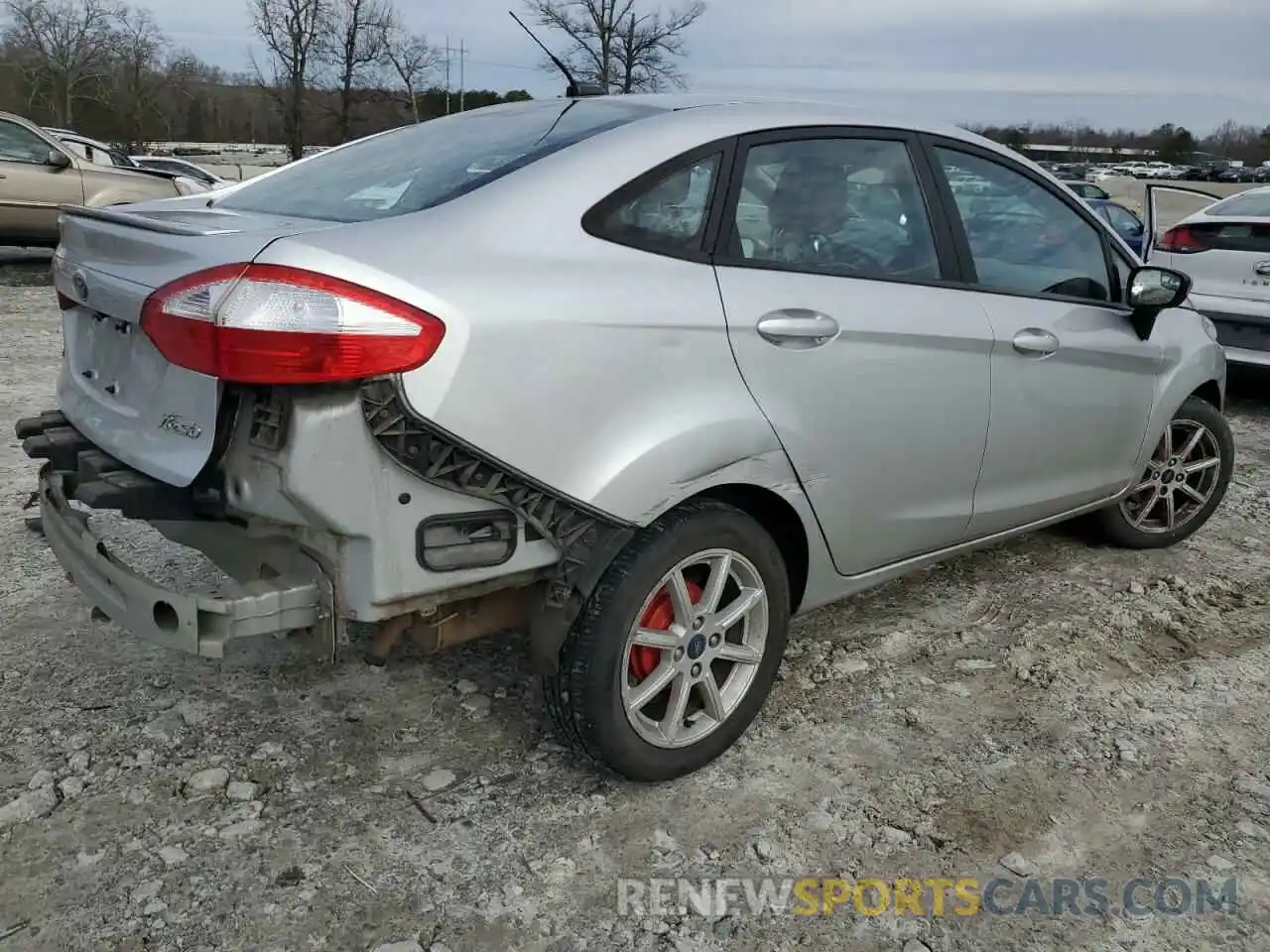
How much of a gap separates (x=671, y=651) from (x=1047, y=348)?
1.71 meters

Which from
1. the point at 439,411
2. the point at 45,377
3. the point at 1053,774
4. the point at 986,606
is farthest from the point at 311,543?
the point at 45,377

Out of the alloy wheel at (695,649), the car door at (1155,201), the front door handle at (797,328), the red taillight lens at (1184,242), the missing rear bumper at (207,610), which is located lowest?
the alloy wheel at (695,649)

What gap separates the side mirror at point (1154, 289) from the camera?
385 centimetres

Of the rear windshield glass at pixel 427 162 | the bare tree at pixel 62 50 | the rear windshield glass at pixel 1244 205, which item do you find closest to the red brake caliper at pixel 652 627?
the rear windshield glass at pixel 427 162

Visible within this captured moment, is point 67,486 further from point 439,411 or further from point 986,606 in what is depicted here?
point 986,606

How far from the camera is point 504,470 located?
2.29 meters

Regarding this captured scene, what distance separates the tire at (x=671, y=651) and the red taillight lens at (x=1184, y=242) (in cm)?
578

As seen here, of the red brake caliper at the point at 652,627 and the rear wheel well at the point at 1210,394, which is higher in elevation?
the rear wheel well at the point at 1210,394

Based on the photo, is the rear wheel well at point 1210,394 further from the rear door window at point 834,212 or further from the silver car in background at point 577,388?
the rear door window at point 834,212

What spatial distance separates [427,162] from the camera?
2.90m

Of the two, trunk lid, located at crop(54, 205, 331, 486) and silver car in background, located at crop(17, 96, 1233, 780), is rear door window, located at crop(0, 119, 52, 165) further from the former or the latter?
trunk lid, located at crop(54, 205, 331, 486)

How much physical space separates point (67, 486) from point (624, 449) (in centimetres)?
141

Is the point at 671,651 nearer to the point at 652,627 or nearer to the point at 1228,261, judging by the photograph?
the point at 652,627

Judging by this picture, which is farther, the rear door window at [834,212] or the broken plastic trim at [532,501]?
the rear door window at [834,212]
